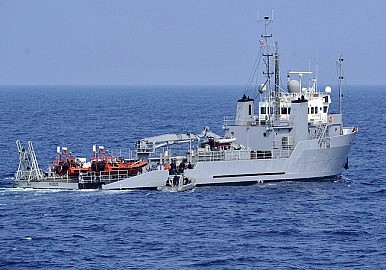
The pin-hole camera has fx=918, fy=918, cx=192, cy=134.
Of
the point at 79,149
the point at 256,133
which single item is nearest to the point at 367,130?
the point at 79,149

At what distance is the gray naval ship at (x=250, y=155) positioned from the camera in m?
61.6

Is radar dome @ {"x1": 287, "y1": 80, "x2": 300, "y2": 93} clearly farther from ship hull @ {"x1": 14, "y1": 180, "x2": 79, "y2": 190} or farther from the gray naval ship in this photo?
ship hull @ {"x1": 14, "y1": 180, "x2": 79, "y2": 190}

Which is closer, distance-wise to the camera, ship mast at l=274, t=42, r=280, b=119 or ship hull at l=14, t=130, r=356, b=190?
ship hull at l=14, t=130, r=356, b=190

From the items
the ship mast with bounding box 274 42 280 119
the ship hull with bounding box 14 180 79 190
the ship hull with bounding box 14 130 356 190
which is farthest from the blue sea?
the ship mast with bounding box 274 42 280 119

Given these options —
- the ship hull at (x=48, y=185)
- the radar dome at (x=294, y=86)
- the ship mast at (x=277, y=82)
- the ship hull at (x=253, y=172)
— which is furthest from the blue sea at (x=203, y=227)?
the radar dome at (x=294, y=86)

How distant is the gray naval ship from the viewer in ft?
202

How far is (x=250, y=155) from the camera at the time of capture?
6438 centimetres

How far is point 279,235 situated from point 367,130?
220 ft

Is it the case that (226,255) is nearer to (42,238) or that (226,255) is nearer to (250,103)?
(42,238)

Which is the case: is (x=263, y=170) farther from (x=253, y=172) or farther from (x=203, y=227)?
(x=203, y=227)

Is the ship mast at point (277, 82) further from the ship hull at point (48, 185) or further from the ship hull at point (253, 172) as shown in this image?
the ship hull at point (48, 185)

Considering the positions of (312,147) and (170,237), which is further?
(312,147)

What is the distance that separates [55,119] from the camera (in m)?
Answer: 135

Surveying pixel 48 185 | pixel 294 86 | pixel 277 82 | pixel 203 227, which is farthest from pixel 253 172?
pixel 203 227
